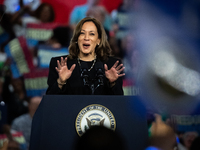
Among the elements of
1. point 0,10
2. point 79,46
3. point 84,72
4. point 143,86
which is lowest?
point 143,86

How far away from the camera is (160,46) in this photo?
14.1 ft

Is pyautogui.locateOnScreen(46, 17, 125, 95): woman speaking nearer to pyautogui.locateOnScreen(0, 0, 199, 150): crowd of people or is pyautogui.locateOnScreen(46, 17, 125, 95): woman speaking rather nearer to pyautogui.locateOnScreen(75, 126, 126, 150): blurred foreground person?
pyautogui.locateOnScreen(75, 126, 126, 150): blurred foreground person

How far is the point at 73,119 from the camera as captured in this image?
1.73 metres

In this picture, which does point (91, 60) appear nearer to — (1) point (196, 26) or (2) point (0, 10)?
(1) point (196, 26)

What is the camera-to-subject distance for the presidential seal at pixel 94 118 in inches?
67.8

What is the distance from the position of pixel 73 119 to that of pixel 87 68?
21.8 inches

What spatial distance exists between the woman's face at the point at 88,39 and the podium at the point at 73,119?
76 cm

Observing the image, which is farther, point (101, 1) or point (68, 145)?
point (101, 1)

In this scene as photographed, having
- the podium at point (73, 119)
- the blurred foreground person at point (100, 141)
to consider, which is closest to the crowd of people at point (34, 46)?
the podium at point (73, 119)

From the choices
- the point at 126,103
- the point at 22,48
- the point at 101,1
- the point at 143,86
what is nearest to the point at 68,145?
the point at 126,103

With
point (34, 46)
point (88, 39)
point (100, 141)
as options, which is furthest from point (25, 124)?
point (100, 141)

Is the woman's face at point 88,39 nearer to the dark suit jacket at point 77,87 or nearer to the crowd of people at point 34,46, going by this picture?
the dark suit jacket at point 77,87

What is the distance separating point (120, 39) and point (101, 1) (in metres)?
0.76

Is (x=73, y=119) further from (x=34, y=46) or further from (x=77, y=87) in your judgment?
(x=34, y=46)
